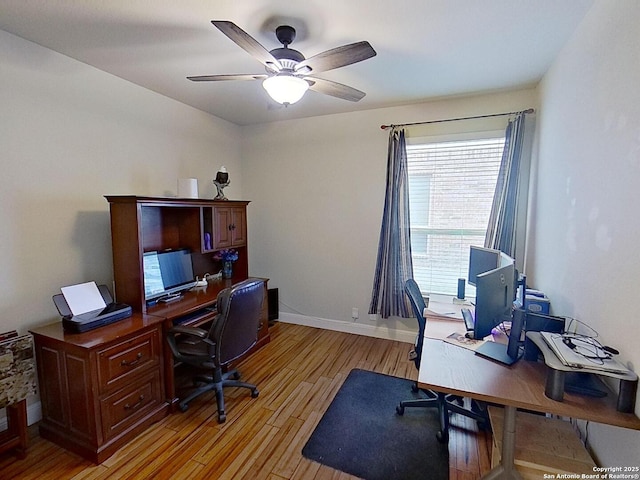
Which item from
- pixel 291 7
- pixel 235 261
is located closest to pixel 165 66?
pixel 291 7

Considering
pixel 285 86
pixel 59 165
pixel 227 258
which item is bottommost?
pixel 227 258

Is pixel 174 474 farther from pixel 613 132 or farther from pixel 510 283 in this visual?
pixel 613 132

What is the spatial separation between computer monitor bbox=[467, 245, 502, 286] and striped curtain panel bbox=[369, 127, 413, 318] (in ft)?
2.50

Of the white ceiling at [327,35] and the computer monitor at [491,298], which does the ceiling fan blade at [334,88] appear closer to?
the white ceiling at [327,35]

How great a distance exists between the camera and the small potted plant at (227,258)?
3421 millimetres

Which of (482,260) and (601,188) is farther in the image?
(482,260)

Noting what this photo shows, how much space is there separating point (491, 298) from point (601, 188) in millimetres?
743

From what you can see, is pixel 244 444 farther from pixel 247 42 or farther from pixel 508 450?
pixel 247 42

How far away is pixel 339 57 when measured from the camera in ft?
5.65

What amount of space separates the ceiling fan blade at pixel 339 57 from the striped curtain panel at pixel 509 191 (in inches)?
76.9

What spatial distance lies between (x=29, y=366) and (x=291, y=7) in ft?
8.83

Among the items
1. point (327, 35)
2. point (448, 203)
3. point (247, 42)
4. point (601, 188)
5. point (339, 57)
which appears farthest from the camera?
point (448, 203)

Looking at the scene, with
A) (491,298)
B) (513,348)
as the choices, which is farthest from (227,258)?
(513,348)

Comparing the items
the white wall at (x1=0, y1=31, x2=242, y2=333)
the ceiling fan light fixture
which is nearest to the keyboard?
the ceiling fan light fixture
